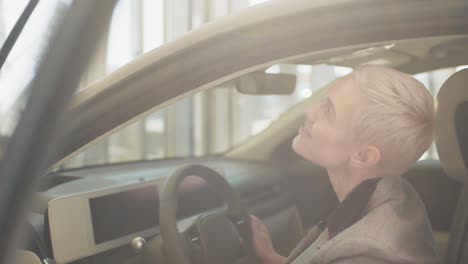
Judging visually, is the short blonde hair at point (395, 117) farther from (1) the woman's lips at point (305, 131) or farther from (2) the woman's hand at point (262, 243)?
(2) the woman's hand at point (262, 243)

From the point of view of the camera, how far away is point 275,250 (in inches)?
37.0

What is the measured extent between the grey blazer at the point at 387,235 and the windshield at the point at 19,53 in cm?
51

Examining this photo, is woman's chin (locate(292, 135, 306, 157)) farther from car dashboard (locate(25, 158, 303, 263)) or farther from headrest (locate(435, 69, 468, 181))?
headrest (locate(435, 69, 468, 181))

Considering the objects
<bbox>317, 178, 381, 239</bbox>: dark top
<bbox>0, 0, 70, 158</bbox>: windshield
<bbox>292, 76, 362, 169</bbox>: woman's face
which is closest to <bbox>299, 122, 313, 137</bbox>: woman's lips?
<bbox>292, 76, 362, 169</bbox>: woman's face

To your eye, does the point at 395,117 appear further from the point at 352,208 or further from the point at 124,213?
the point at 124,213

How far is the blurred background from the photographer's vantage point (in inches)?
35.3

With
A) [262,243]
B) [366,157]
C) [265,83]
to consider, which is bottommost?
[262,243]

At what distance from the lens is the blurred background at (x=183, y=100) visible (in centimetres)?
90

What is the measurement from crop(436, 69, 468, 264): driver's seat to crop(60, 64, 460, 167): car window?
4cm

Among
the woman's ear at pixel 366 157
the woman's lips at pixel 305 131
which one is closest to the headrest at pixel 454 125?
the woman's ear at pixel 366 157

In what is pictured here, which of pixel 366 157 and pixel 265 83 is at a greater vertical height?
pixel 265 83

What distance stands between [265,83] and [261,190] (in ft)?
0.64

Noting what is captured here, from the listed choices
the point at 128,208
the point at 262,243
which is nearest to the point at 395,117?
the point at 262,243

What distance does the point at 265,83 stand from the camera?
0.96 meters
